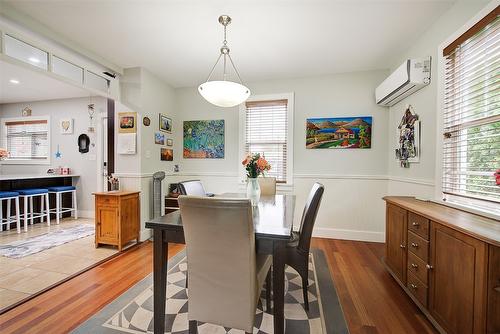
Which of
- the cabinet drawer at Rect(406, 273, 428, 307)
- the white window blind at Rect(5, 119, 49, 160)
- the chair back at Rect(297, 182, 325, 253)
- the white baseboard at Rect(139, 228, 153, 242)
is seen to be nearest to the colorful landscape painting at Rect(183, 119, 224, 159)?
the white baseboard at Rect(139, 228, 153, 242)

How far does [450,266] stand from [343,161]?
Result: 2177 millimetres

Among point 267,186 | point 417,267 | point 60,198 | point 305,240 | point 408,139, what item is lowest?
point 417,267

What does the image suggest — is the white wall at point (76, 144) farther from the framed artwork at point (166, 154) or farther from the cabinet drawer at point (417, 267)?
the cabinet drawer at point (417, 267)

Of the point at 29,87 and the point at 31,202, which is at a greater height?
the point at 29,87

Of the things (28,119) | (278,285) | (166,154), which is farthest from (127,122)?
(28,119)

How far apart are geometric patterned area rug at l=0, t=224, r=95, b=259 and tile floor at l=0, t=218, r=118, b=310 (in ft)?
0.43

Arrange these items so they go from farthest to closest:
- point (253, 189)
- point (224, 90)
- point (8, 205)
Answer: point (8, 205), point (253, 189), point (224, 90)

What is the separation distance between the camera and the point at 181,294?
Result: 196cm

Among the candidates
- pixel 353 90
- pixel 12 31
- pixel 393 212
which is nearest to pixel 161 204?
pixel 12 31

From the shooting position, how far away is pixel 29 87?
4.11 metres

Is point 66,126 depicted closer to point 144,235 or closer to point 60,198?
point 60,198

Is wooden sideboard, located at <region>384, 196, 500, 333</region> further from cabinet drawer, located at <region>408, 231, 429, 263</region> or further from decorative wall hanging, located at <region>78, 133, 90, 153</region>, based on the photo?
decorative wall hanging, located at <region>78, 133, 90, 153</region>

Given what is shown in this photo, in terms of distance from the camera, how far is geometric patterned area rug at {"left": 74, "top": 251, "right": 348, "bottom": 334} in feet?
5.05

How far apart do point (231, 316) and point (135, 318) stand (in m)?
0.94
